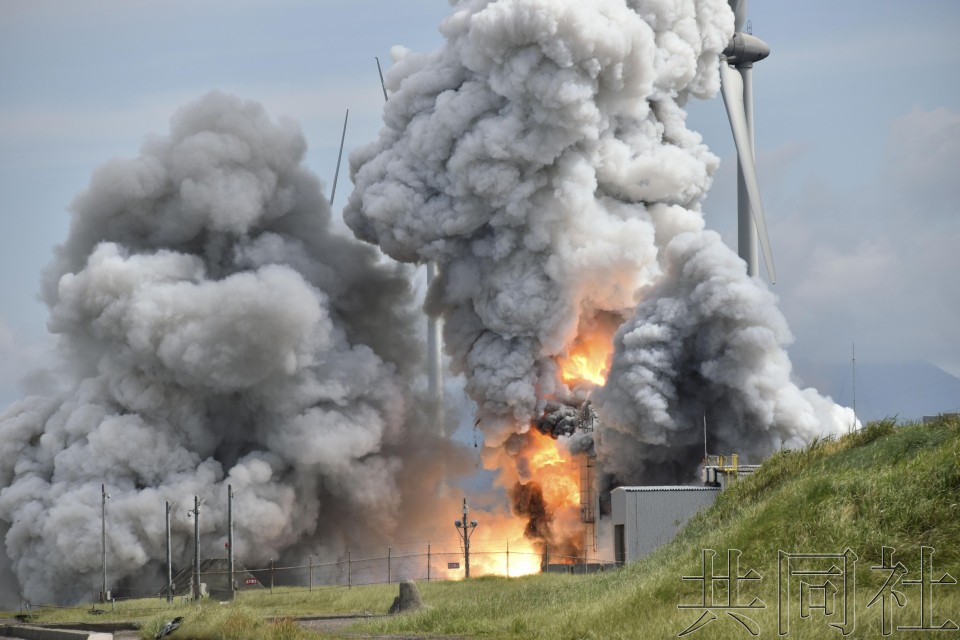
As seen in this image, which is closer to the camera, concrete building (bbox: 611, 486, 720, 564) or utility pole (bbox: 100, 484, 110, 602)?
concrete building (bbox: 611, 486, 720, 564)

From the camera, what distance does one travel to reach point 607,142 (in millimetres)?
80750

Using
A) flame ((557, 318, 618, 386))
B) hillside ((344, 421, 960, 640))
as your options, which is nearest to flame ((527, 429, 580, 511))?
flame ((557, 318, 618, 386))

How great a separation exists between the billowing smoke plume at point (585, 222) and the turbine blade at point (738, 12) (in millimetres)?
6163

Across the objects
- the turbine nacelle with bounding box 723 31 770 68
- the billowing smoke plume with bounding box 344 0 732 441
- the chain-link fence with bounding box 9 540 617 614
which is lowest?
the chain-link fence with bounding box 9 540 617 614

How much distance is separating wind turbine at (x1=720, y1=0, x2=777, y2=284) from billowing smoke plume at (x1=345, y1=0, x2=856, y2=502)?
2.55 meters

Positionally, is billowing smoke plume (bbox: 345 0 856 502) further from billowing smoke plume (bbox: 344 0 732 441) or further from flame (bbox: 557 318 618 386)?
flame (bbox: 557 318 618 386)

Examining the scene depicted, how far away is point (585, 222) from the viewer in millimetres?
79438

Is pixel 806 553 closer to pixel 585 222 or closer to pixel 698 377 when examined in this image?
A: pixel 698 377

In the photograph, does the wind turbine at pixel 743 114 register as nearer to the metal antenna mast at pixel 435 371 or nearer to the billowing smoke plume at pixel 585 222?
the billowing smoke plume at pixel 585 222

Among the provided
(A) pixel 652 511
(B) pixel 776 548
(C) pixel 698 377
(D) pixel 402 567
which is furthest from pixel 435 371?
(B) pixel 776 548

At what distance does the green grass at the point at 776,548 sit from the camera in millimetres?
33406

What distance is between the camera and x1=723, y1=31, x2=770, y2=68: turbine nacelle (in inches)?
3649

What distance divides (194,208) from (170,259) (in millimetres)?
3107

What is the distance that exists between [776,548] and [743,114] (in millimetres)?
53857
